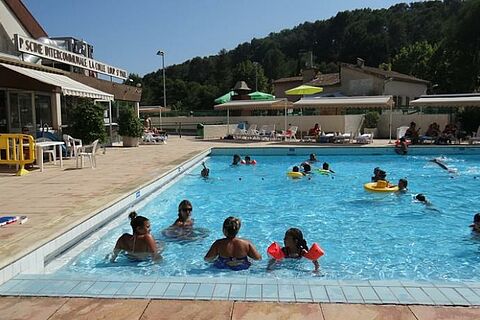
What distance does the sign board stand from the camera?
1330 centimetres

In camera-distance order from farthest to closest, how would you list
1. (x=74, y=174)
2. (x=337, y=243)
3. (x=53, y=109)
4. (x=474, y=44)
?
(x=474, y=44) → (x=53, y=109) → (x=74, y=174) → (x=337, y=243)

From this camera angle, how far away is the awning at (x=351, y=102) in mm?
19047

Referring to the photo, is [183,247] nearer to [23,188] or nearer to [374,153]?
[23,188]

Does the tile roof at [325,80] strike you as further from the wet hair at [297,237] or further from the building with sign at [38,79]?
the wet hair at [297,237]

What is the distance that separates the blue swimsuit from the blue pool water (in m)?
0.11

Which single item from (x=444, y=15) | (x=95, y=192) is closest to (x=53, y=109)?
(x=95, y=192)

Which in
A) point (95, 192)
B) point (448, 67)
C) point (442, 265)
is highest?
point (448, 67)

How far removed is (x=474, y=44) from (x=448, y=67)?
576cm

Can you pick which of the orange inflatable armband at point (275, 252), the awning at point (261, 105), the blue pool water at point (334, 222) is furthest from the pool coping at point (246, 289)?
the awning at point (261, 105)

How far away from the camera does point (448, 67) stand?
132 ft

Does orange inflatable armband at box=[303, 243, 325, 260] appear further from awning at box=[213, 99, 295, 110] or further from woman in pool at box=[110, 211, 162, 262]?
awning at box=[213, 99, 295, 110]

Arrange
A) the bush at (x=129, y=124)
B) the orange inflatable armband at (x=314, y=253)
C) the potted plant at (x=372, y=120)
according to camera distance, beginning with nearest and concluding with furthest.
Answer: the orange inflatable armband at (x=314, y=253) → the bush at (x=129, y=124) → the potted plant at (x=372, y=120)

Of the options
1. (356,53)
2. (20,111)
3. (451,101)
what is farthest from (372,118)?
(356,53)

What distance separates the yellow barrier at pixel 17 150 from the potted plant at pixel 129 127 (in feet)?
25.1
